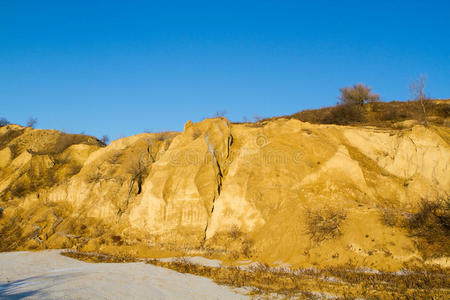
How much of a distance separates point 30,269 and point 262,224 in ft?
32.5

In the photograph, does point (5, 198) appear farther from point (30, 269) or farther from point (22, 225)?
point (30, 269)

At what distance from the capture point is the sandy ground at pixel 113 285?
27.7ft

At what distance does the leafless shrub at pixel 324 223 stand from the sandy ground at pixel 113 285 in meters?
5.01

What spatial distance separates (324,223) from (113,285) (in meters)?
8.41

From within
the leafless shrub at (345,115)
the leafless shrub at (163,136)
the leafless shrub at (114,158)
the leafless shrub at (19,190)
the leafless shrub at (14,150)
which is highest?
the leafless shrub at (345,115)

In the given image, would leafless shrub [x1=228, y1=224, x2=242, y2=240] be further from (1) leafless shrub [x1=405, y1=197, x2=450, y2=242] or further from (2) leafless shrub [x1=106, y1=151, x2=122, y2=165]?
(2) leafless shrub [x1=106, y1=151, x2=122, y2=165]

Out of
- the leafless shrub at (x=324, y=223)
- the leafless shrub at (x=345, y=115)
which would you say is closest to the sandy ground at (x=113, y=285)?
the leafless shrub at (x=324, y=223)

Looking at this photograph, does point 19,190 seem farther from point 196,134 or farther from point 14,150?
point 196,134

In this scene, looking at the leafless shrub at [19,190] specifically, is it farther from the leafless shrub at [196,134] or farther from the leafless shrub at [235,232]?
the leafless shrub at [235,232]

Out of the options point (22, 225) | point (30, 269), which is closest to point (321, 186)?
point (30, 269)

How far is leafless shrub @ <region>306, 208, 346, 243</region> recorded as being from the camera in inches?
521

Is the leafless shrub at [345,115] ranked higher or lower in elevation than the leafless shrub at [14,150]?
higher

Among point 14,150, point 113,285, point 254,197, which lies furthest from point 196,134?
point 14,150

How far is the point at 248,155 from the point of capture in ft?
59.8
